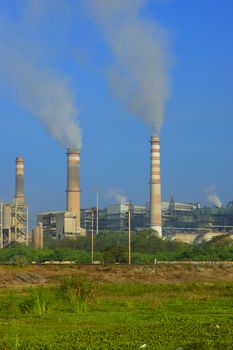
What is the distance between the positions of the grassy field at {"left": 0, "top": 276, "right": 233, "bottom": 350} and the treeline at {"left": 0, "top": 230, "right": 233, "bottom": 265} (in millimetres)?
29563

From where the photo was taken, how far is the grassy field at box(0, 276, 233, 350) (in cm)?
986

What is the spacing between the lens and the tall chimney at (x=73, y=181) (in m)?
87.9

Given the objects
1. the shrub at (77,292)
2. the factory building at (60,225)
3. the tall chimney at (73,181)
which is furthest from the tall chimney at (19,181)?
the shrub at (77,292)

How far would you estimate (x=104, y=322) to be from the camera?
1340cm

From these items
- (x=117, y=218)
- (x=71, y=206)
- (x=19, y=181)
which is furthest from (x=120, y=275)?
(x=117, y=218)

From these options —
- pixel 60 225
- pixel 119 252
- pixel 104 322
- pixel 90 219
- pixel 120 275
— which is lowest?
pixel 104 322

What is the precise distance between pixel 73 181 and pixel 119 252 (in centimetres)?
3019

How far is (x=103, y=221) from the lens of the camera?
113125 mm

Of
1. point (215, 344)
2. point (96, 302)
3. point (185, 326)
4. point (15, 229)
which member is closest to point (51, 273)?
point (96, 302)

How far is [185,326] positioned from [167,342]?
77.4 inches

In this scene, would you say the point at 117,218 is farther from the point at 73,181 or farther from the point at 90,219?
the point at 73,181

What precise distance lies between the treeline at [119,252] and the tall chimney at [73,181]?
16.4 ft

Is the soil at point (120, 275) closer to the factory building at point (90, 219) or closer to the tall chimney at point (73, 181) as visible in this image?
the tall chimney at point (73, 181)

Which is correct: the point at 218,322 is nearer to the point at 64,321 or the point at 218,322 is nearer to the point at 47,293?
the point at 64,321
